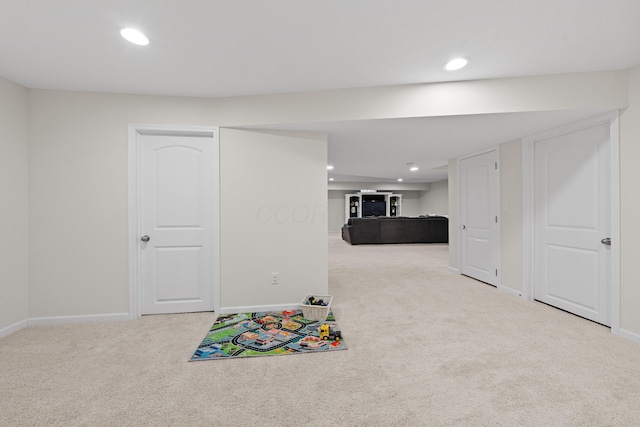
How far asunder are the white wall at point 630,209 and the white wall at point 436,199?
9.10 meters

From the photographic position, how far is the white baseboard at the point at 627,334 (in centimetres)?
236

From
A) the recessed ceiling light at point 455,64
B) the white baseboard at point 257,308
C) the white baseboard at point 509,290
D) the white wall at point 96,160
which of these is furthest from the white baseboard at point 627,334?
the white baseboard at point 257,308

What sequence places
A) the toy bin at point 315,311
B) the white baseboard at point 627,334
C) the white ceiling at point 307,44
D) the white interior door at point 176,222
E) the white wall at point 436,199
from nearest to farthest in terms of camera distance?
the white ceiling at point 307,44 < the white baseboard at point 627,334 < the toy bin at point 315,311 < the white interior door at point 176,222 < the white wall at point 436,199

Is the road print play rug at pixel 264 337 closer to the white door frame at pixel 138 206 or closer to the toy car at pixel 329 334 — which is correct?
the toy car at pixel 329 334

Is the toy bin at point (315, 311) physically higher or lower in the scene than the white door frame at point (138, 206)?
lower

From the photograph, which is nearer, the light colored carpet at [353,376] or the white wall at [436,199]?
the light colored carpet at [353,376]

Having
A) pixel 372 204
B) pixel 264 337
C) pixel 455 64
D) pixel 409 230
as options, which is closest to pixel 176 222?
pixel 264 337

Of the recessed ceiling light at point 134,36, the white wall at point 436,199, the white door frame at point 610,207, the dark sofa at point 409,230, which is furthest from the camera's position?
the white wall at point 436,199

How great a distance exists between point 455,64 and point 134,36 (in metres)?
2.43

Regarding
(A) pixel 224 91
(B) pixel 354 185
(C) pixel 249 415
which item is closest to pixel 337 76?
(A) pixel 224 91

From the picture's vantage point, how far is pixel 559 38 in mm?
2012

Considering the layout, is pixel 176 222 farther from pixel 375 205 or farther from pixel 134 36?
pixel 375 205

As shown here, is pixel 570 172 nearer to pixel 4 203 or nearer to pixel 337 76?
pixel 337 76

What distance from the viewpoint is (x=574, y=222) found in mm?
2984
